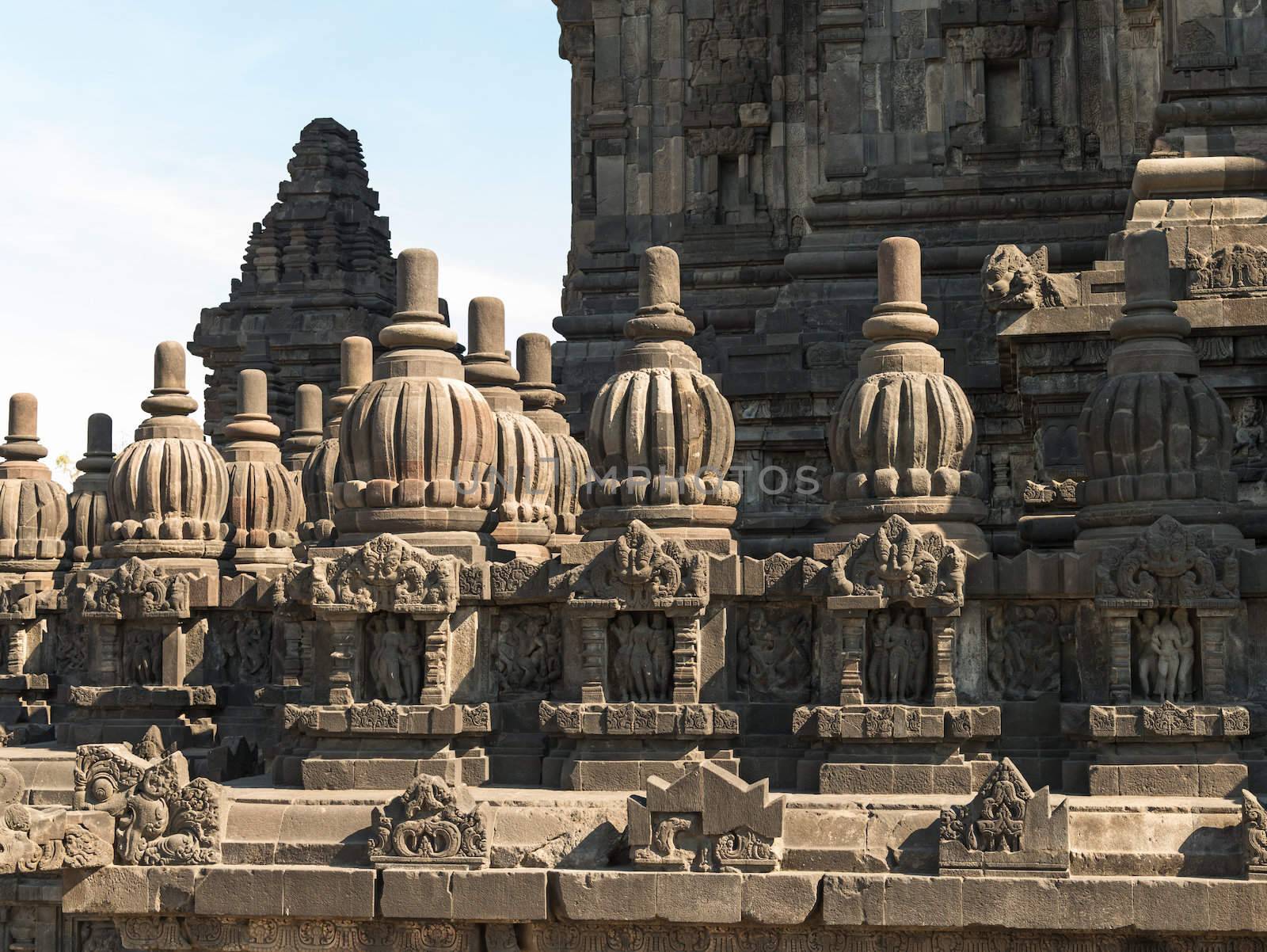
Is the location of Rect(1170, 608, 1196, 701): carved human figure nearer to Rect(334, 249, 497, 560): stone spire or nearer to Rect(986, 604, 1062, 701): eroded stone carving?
Rect(986, 604, 1062, 701): eroded stone carving

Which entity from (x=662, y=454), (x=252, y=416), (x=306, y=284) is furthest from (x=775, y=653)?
(x=306, y=284)

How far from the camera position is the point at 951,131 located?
25953mm

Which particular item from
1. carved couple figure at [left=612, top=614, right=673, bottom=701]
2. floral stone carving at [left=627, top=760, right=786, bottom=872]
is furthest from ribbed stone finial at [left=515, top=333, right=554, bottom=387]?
floral stone carving at [left=627, top=760, right=786, bottom=872]

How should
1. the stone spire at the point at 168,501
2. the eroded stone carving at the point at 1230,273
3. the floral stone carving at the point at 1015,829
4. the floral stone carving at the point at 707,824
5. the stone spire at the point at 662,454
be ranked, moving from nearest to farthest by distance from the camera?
1. the floral stone carving at the point at 1015,829
2. the floral stone carving at the point at 707,824
3. the stone spire at the point at 662,454
4. the eroded stone carving at the point at 1230,273
5. the stone spire at the point at 168,501

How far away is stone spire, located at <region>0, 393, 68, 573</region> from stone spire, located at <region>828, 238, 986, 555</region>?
11671 mm

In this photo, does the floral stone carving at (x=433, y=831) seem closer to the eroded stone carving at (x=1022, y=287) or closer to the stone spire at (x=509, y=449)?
the stone spire at (x=509, y=449)

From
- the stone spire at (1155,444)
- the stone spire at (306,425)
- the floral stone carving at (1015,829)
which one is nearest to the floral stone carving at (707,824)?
the floral stone carving at (1015,829)

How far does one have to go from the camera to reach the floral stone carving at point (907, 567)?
1504cm

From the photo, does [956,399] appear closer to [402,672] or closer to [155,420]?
[402,672]

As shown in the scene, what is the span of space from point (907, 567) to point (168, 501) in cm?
819

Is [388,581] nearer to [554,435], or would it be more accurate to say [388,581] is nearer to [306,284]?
[554,435]

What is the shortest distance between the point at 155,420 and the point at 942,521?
866 cm

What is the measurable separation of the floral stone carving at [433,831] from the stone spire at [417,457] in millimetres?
2400

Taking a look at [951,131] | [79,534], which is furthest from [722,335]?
[79,534]
